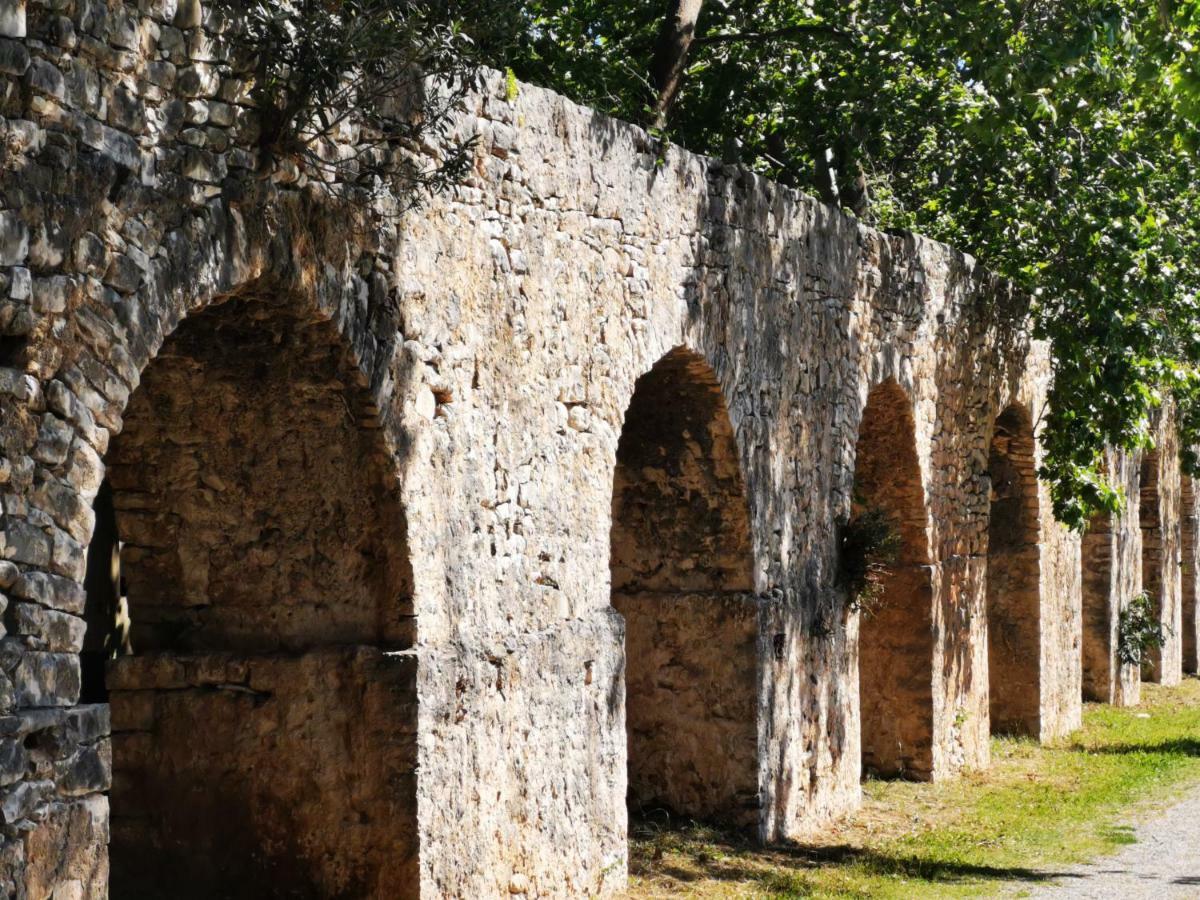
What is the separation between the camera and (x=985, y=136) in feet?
37.2

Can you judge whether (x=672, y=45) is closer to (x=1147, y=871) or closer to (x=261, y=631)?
(x=1147, y=871)

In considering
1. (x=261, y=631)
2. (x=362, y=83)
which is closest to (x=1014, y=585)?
(x=261, y=631)

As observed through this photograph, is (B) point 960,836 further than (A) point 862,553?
No

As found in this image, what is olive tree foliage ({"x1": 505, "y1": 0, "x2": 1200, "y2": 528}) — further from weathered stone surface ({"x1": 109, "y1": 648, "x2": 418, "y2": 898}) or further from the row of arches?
weathered stone surface ({"x1": 109, "y1": 648, "x2": 418, "y2": 898})

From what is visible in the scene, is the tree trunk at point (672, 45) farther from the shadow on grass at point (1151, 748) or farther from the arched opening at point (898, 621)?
the shadow on grass at point (1151, 748)

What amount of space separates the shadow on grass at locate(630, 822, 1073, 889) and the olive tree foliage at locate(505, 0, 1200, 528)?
4630mm

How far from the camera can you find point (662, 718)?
30.7 ft

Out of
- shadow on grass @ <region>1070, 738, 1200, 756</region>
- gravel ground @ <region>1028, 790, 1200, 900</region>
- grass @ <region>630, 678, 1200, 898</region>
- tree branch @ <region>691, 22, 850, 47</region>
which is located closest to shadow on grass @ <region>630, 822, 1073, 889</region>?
grass @ <region>630, 678, 1200, 898</region>

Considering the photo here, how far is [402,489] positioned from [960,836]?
5158 millimetres

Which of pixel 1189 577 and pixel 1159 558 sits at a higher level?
pixel 1159 558

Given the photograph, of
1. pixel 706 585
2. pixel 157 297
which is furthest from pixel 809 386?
pixel 157 297

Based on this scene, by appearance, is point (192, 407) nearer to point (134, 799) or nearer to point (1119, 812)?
point (134, 799)

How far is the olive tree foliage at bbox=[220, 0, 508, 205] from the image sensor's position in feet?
17.2

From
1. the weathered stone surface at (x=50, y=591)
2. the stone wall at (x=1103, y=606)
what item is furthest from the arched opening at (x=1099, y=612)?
the weathered stone surface at (x=50, y=591)
